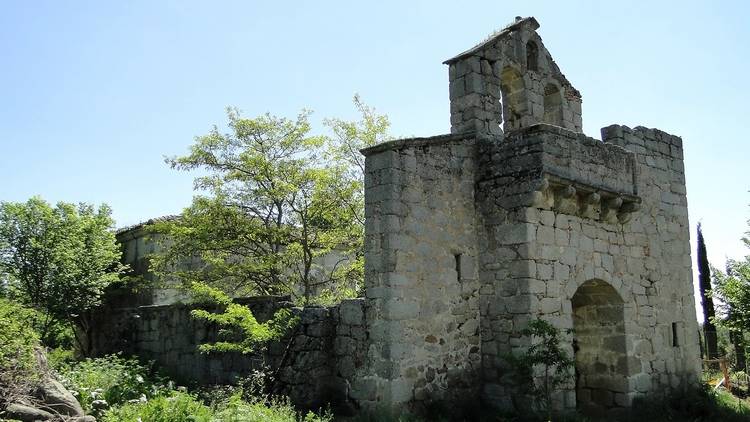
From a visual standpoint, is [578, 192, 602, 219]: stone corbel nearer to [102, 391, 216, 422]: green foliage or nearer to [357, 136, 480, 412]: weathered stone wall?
[357, 136, 480, 412]: weathered stone wall

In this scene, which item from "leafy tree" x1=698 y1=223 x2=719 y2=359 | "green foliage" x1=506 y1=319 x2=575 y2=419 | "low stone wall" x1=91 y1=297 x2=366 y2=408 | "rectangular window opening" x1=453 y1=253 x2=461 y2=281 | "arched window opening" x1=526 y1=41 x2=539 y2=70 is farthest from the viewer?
"leafy tree" x1=698 y1=223 x2=719 y2=359

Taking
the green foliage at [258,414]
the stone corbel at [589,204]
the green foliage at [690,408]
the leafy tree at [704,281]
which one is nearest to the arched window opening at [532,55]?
the stone corbel at [589,204]

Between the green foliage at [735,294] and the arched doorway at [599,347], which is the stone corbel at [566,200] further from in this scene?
the green foliage at [735,294]

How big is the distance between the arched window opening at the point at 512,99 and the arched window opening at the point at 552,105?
0.72 metres

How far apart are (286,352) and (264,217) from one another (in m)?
5.66

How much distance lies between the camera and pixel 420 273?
8.71 metres

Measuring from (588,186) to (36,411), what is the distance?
7.90 m

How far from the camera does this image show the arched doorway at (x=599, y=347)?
1005cm

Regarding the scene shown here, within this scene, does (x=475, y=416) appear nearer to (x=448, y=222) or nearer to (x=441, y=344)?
(x=441, y=344)

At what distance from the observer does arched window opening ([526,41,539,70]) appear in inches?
439

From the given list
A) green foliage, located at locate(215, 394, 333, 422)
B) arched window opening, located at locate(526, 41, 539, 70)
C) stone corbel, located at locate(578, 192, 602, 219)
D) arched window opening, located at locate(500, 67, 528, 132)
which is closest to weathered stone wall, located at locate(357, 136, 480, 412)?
green foliage, located at locate(215, 394, 333, 422)

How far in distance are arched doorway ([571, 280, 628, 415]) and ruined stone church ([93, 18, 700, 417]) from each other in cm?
2

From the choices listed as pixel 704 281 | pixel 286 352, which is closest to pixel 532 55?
pixel 286 352

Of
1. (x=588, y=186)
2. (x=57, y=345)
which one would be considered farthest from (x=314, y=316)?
(x=57, y=345)
